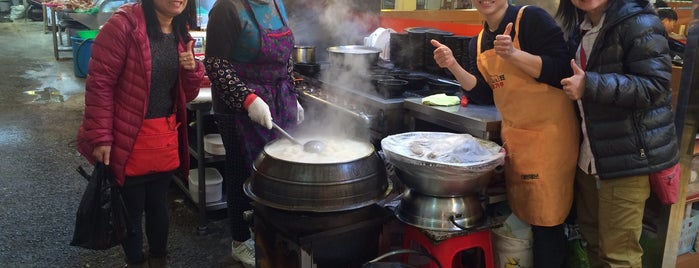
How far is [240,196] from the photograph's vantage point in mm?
3467

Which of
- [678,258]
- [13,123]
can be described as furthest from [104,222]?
[13,123]

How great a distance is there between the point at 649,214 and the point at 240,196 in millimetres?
2553

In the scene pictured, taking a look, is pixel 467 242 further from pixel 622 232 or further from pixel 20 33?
pixel 20 33

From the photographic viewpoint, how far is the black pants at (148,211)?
2.87 meters

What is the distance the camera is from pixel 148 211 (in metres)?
3.06

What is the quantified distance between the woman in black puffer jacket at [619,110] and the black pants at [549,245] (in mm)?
214

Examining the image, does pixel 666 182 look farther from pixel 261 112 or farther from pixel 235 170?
pixel 235 170

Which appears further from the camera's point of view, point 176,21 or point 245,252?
point 245,252

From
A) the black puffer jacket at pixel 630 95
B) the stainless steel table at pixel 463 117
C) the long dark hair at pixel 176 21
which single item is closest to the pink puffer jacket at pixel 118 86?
the long dark hair at pixel 176 21

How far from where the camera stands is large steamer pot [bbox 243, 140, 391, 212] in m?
2.24

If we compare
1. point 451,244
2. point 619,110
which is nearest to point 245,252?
point 451,244

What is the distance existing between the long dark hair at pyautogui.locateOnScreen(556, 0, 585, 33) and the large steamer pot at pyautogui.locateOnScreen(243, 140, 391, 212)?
1.30m

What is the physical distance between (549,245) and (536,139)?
638 mm

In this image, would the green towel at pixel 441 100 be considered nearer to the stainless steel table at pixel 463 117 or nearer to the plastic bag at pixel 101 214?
the stainless steel table at pixel 463 117
